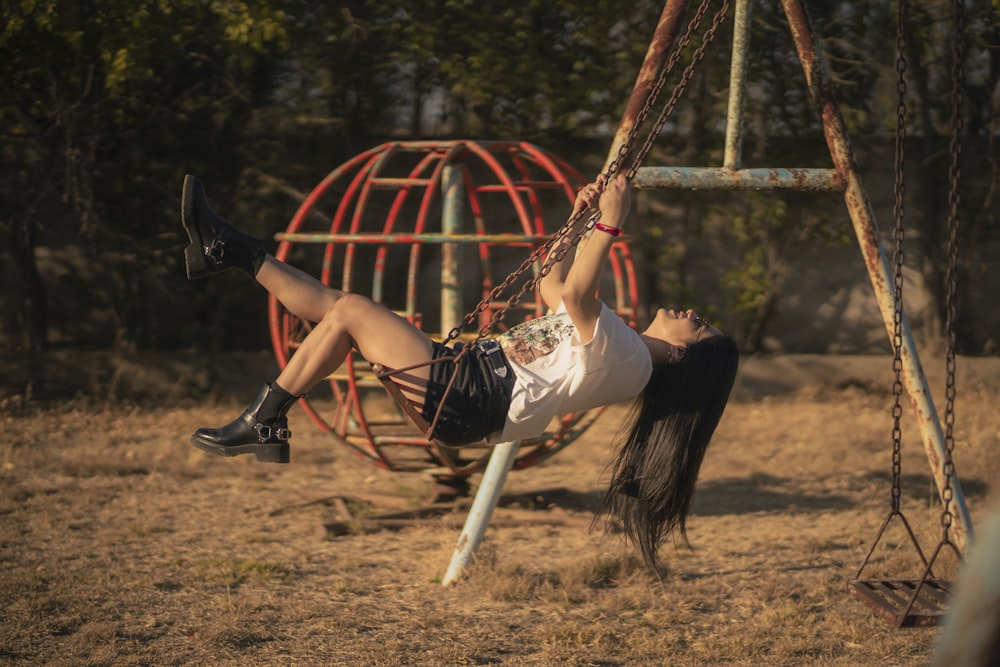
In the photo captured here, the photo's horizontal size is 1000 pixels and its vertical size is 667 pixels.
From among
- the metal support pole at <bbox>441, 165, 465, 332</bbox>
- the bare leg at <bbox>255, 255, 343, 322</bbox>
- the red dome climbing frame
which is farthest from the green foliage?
the bare leg at <bbox>255, 255, 343, 322</bbox>

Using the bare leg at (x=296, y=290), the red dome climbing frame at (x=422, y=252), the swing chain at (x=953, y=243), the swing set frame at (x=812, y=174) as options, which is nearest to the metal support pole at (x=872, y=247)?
the swing set frame at (x=812, y=174)

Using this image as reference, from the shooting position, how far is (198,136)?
29.3ft

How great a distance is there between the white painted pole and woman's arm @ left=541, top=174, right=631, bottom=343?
138cm

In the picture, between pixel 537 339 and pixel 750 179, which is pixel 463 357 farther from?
pixel 750 179

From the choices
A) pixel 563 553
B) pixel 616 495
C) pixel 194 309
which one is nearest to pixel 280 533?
pixel 563 553

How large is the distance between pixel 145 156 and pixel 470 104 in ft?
8.88

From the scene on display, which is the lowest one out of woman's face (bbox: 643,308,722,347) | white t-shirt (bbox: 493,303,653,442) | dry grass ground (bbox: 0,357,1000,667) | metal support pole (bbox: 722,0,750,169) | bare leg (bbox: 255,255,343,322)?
dry grass ground (bbox: 0,357,1000,667)

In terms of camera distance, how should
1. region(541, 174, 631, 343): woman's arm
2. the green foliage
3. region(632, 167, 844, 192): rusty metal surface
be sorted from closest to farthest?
region(541, 174, 631, 343): woman's arm < region(632, 167, 844, 192): rusty metal surface < the green foliage

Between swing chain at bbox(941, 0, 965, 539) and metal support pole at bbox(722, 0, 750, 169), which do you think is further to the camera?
metal support pole at bbox(722, 0, 750, 169)

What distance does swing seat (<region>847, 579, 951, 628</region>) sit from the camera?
3.25m

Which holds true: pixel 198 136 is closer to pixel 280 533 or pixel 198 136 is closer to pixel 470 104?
pixel 470 104

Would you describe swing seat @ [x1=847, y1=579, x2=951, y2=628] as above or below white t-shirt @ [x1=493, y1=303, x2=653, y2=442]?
below

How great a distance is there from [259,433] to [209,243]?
22.9 inches

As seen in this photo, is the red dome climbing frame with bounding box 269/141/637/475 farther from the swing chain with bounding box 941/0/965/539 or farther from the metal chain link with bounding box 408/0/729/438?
the swing chain with bounding box 941/0/965/539
